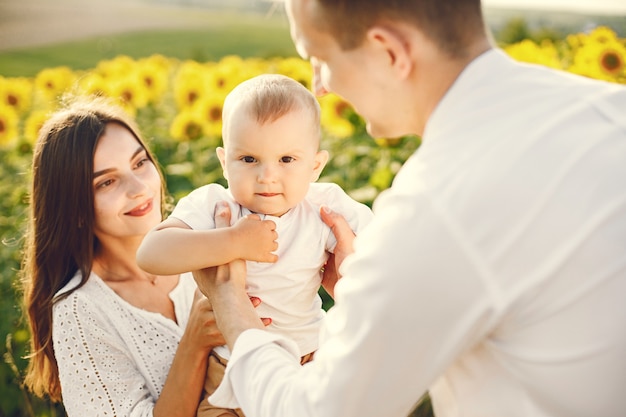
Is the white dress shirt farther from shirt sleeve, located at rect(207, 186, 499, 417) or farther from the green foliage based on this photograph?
the green foliage

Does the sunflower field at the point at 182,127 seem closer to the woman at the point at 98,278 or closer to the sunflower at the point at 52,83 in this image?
the sunflower at the point at 52,83

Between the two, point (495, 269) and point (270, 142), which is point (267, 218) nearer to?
point (270, 142)

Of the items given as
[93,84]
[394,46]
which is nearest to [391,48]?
[394,46]

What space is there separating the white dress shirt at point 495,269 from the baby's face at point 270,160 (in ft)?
2.17

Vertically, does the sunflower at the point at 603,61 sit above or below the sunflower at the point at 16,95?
below

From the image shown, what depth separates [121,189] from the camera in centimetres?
271

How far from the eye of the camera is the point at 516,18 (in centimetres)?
593

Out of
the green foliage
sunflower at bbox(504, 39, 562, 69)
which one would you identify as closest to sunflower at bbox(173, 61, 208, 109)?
sunflower at bbox(504, 39, 562, 69)

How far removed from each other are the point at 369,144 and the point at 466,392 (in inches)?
133

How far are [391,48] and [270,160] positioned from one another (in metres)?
0.69

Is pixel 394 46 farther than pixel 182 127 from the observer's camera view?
No

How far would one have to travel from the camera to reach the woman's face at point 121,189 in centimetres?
270

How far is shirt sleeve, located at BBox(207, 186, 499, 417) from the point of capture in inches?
52.8

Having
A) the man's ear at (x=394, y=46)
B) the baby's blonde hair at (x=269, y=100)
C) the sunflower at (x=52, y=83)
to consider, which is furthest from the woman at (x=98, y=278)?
the sunflower at (x=52, y=83)
